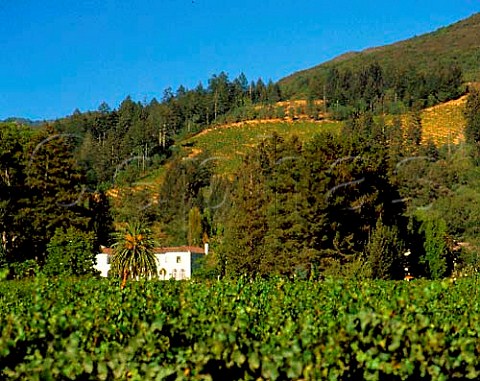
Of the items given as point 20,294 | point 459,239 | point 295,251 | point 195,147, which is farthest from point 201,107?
point 20,294

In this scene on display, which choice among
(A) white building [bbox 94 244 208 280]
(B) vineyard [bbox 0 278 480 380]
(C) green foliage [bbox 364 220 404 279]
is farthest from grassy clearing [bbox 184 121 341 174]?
(B) vineyard [bbox 0 278 480 380]

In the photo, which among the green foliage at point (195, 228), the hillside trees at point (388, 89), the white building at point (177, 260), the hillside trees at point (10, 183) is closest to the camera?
the hillside trees at point (10, 183)

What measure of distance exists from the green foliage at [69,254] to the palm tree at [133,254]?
15.3ft

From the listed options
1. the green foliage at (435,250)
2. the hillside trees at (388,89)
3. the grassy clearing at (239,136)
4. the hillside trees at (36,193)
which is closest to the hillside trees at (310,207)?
the green foliage at (435,250)

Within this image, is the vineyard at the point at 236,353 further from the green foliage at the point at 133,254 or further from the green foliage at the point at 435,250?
the green foliage at the point at 435,250

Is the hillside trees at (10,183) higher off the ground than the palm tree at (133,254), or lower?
higher

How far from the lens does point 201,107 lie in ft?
533

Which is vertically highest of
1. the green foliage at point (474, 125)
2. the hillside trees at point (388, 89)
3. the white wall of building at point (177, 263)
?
the hillside trees at point (388, 89)

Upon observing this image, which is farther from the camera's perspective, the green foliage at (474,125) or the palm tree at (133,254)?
the green foliage at (474,125)

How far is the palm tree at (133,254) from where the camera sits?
62.3 meters

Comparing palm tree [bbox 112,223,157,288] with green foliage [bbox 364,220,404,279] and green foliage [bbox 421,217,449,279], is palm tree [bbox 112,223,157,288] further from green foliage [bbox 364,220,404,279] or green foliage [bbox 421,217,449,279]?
green foliage [bbox 421,217,449,279]

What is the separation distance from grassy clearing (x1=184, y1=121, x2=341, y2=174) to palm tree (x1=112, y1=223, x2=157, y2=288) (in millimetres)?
60459

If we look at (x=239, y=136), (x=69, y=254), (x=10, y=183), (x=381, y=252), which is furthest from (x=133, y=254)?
(x=239, y=136)

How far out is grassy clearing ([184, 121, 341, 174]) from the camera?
129 meters
